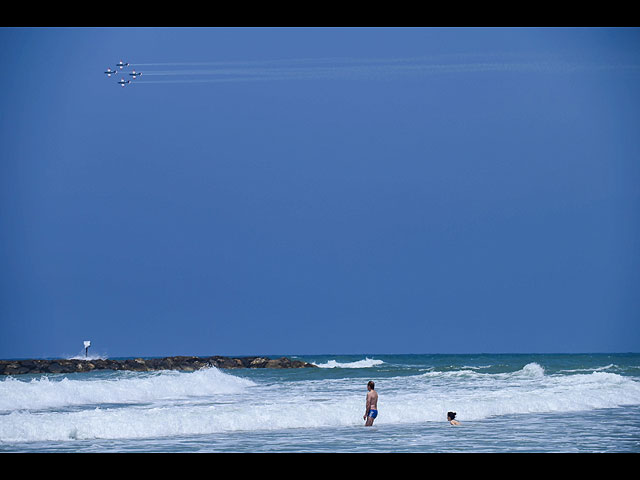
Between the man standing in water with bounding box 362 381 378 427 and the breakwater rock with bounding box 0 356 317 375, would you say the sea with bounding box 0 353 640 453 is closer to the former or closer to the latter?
the man standing in water with bounding box 362 381 378 427

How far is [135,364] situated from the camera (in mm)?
37906

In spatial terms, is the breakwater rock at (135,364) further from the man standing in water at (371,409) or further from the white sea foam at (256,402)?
the man standing in water at (371,409)

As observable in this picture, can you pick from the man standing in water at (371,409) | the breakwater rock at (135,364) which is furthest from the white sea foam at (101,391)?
the breakwater rock at (135,364)

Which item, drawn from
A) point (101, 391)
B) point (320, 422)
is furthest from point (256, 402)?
point (101, 391)

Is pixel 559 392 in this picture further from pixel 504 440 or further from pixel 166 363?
pixel 166 363

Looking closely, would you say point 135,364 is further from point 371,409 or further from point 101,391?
point 371,409

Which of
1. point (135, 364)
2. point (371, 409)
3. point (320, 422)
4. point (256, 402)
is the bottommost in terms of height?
point (320, 422)

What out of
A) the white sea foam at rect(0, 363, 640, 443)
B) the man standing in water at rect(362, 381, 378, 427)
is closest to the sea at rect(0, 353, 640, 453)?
the white sea foam at rect(0, 363, 640, 443)

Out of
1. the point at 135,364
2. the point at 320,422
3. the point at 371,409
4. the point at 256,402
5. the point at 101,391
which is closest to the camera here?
the point at 371,409

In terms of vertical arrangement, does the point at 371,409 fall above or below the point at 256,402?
above

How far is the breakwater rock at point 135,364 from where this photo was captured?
36625 millimetres

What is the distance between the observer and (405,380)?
27.8 m
